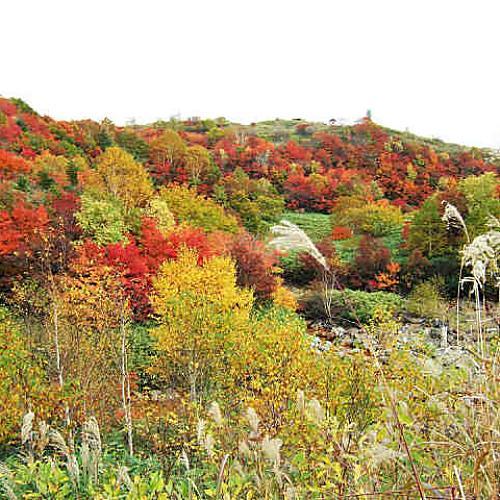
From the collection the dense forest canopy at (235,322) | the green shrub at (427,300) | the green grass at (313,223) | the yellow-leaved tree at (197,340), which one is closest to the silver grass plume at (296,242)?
the dense forest canopy at (235,322)

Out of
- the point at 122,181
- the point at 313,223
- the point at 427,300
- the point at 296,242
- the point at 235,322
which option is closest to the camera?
the point at 296,242

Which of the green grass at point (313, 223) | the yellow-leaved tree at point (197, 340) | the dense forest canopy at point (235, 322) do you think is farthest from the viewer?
the green grass at point (313, 223)

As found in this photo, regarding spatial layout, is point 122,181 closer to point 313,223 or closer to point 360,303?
point 360,303

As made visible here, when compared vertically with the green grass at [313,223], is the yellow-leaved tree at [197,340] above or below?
above

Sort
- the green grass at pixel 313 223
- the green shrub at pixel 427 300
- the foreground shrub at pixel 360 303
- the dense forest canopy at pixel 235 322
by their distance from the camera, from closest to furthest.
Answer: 1. the dense forest canopy at pixel 235 322
2. the green shrub at pixel 427 300
3. the foreground shrub at pixel 360 303
4. the green grass at pixel 313 223

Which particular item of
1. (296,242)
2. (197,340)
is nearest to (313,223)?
(197,340)

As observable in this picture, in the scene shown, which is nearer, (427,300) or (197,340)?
(197,340)

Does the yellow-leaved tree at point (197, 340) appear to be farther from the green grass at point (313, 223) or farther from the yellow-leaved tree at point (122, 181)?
the green grass at point (313, 223)

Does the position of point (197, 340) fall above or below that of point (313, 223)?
above

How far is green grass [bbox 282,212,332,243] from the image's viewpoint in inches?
1476

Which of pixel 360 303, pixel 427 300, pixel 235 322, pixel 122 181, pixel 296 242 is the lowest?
pixel 360 303

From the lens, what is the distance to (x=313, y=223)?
40.6m

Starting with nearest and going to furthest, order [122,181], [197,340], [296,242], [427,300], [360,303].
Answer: [296,242], [197,340], [427,300], [122,181], [360,303]

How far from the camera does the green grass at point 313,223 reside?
3750cm
